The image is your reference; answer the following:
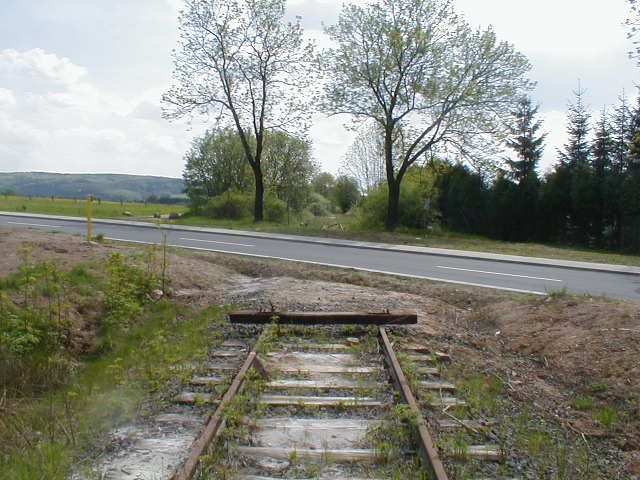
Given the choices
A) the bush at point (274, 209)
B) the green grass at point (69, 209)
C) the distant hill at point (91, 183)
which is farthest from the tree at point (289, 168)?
the distant hill at point (91, 183)

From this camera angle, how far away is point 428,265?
16922 millimetres

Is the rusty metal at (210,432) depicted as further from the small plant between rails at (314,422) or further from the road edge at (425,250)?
the road edge at (425,250)

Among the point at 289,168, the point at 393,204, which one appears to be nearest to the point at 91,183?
the point at 289,168

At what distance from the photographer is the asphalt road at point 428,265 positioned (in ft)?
45.0

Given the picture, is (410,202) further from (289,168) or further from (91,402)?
(91,402)

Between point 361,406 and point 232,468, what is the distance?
159cm

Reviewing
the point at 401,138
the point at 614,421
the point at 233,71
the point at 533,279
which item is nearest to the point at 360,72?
the point at 401,138

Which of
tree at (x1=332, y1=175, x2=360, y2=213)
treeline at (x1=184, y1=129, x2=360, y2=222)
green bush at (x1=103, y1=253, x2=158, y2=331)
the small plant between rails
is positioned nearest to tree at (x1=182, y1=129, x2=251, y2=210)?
treeline at (x1=184, y1=129, x2=360, y2=222)

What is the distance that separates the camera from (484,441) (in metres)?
4.70

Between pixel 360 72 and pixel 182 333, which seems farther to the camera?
pixel 360 72

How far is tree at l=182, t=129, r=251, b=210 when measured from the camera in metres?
56.8

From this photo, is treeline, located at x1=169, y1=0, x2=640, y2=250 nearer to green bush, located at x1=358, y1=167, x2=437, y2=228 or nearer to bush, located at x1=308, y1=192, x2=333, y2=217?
green bush, located at x1=358, y1=167, x2=437, y2=228

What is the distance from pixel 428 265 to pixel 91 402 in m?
12.3

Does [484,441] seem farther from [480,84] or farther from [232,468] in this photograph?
[480,84]
